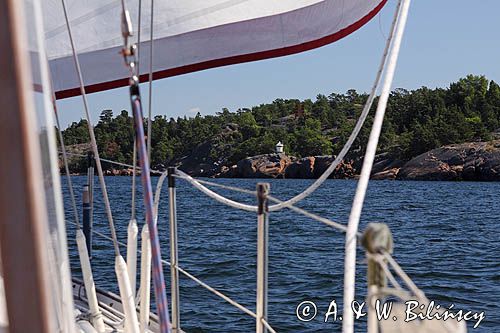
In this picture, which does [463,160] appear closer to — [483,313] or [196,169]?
[196,169]

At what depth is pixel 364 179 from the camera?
4.75 feet

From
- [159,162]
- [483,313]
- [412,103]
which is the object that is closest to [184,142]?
[159,162]

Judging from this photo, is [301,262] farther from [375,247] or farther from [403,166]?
[403,166]

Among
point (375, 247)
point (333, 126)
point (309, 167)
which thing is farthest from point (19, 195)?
point (333, 126)

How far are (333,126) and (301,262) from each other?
68.0m

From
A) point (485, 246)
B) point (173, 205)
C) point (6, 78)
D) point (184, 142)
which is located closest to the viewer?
point (6, 78)

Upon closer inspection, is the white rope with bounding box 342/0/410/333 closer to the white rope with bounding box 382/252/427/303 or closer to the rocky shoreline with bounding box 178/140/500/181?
the white rope with bounding box 382/252/427/303

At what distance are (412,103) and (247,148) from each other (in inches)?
681

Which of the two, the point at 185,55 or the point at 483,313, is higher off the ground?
the point at 185,55

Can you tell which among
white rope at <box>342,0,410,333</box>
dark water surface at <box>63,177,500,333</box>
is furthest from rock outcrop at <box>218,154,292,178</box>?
white rope at <box>342,0,410,333</box>

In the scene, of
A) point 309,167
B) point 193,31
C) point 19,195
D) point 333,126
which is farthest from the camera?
point 333,126

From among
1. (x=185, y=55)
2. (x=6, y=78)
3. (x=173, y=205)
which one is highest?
(x=185, y=55)

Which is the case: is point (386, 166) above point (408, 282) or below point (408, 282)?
below

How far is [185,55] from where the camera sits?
2.79m
